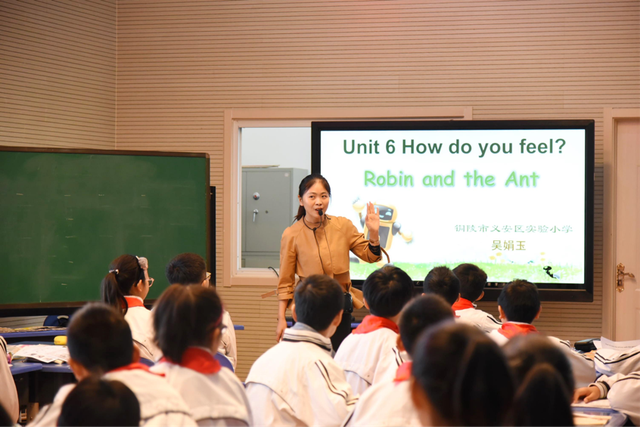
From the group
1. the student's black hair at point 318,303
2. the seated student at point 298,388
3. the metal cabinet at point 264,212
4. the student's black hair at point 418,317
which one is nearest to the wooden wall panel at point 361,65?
the metal cabinet at point 264,212

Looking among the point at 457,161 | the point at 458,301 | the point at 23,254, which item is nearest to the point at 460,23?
the point at 457,161

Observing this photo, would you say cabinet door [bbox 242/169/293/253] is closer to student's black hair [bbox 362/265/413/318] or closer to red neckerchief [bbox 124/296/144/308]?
red neckerchief [bbox 124/296/144/308]

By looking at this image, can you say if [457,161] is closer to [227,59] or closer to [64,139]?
[227,59]

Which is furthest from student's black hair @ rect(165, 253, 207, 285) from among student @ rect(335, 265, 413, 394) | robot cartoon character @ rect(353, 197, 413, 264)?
robot cartoon character @ rect(353, 197, 413, 264)

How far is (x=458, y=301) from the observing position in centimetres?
318

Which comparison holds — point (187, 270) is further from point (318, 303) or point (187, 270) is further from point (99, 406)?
point (99, 406)

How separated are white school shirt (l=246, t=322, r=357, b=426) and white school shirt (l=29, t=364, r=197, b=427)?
516 mm

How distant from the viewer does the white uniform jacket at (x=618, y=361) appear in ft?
7.13

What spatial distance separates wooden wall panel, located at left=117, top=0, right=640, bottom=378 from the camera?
4.46 metres

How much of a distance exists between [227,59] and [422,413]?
439 centimetres

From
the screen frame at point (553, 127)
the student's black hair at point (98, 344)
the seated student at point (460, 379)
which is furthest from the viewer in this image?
the screen frame at point (553, 127)

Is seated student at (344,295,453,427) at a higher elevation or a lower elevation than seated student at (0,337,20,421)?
higher

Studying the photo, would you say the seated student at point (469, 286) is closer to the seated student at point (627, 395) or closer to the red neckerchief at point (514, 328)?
the red neckerchief at point (514, 328)

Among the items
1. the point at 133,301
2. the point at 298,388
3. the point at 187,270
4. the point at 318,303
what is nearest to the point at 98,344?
the point at 298,388
